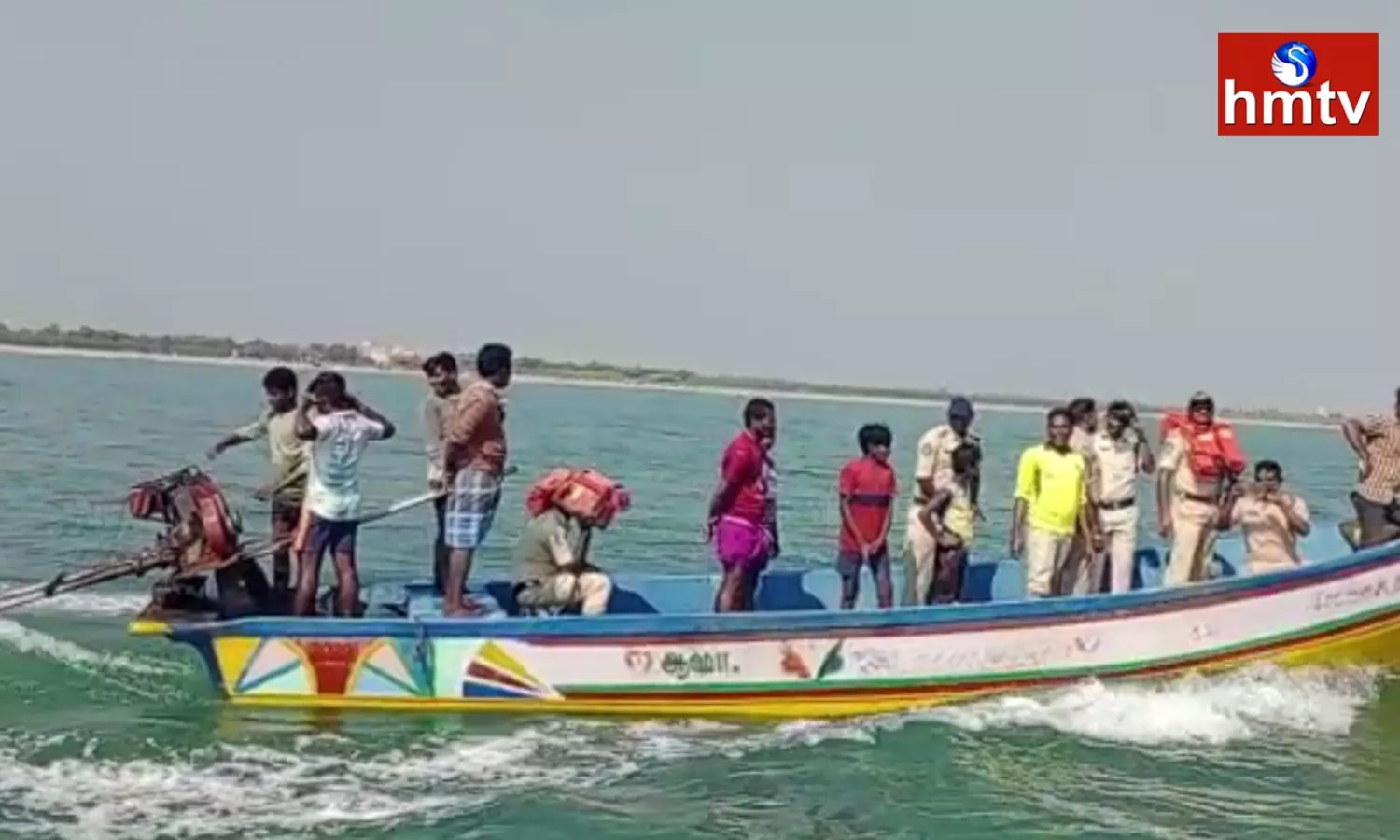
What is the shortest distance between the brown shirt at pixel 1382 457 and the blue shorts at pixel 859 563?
3.73 m

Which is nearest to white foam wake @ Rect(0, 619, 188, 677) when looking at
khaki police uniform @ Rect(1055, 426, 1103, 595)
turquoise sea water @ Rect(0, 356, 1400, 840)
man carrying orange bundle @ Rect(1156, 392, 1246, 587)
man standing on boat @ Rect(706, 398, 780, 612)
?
turquoise sea water @ Rect(0, 356, 1400, 840)

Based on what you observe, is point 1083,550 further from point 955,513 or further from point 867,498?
point 867,498

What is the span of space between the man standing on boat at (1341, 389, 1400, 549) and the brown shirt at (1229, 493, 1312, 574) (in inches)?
32.7

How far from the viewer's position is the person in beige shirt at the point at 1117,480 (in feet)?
36.3

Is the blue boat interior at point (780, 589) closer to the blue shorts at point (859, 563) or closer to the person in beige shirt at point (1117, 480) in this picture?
the blue shorts at point (859, 563)

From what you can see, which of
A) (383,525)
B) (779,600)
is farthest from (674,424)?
(779,600)

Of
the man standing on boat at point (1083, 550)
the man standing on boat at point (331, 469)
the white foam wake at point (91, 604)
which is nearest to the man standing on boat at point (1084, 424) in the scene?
the man standing on boat at point (1083, 550)

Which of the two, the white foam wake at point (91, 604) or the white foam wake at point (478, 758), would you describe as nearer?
the white foam wake at point (478, 758)

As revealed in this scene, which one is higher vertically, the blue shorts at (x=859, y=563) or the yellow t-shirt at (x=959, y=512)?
the yellow t-shirt at (x=959, y=512)

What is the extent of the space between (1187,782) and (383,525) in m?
15.5

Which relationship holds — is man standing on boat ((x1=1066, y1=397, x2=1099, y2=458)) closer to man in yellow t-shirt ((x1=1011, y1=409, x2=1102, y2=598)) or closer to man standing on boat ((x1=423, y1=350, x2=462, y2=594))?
man in yellow t-shirt ((x1=1011, y1=409, x2=1102, y2=598))

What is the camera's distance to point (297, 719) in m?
10.4

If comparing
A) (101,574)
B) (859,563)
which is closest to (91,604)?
(101,574)

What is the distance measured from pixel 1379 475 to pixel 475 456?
6559 millimetres
